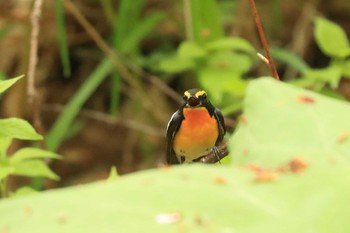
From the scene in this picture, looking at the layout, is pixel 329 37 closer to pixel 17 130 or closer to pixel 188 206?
pixel 17 130

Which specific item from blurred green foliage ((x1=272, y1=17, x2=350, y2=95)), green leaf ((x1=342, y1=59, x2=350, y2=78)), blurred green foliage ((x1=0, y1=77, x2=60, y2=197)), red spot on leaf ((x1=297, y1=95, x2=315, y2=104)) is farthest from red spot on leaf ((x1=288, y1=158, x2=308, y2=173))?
green leaf ((x1=342, y1=59, x2=350, y2=78))

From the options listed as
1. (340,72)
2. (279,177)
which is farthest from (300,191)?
(340,72)

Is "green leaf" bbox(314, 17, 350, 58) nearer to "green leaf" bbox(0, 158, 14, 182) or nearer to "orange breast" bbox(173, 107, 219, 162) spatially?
"orange breast" bbox(173, 107, 219, 162)

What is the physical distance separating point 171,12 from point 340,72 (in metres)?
2.08

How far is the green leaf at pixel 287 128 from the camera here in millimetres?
825

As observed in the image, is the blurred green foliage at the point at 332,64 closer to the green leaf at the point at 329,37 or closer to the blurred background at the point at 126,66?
the green leaf at the point at 329,37

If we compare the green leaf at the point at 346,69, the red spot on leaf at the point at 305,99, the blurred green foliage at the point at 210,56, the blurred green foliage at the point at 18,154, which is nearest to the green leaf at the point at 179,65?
the blurred green foliage at the point at 210,56

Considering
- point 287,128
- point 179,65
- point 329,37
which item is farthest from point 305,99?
point 179,65

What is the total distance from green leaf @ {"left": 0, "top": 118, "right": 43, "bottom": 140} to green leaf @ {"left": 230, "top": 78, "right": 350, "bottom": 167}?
0.85 meters

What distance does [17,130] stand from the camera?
1693 mm

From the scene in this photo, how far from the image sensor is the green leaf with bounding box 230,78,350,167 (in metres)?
0.82

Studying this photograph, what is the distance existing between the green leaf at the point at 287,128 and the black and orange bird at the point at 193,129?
1.09 m

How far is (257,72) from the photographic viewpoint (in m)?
5.01

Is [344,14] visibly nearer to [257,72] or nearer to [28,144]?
[257,72]
